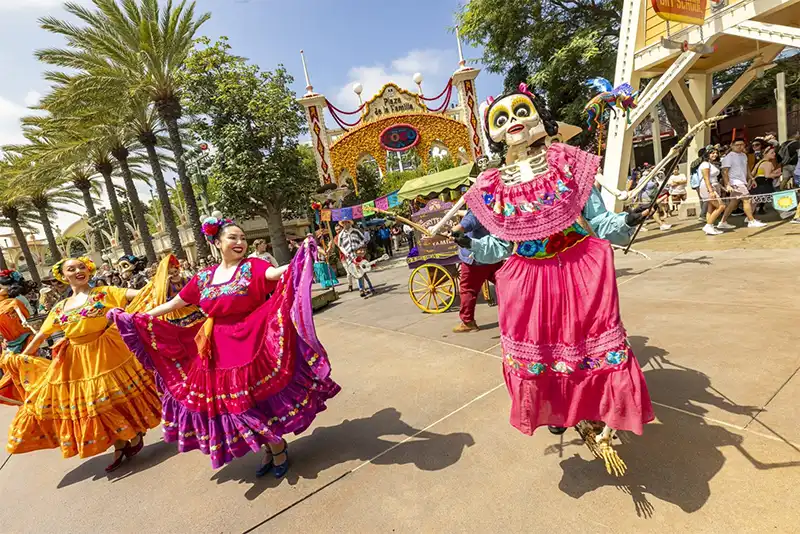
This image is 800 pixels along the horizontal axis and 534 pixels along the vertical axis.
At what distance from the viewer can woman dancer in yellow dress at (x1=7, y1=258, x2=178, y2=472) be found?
3.29 metres

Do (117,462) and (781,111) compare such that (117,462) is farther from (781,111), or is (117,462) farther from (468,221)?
(781,111)

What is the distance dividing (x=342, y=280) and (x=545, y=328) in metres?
11.4

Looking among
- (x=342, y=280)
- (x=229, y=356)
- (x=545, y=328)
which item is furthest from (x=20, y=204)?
(x=545, y=328)

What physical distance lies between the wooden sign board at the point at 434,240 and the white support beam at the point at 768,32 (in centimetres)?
559

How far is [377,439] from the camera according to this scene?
10.2 ft

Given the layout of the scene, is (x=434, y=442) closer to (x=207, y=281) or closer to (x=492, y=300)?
(x=207, y=281)

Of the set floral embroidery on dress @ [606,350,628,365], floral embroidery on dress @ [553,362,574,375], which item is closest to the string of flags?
floral embroidery on dress @ [553,362,574,375]

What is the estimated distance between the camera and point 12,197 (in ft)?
59.7

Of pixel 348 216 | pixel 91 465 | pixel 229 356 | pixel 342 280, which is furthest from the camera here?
pixel 342 280

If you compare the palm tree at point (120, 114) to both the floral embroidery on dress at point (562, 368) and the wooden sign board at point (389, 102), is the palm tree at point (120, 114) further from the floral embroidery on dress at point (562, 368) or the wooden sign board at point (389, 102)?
the floral embroidery on dress at point (562, 368)

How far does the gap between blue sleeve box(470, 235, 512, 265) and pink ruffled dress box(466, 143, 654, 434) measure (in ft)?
0.53

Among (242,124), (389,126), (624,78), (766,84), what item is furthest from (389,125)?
(766,84)

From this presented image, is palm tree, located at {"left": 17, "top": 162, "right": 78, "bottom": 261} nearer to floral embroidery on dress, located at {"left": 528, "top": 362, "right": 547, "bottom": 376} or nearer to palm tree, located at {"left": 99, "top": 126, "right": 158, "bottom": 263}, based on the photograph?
A: palm tree, located at {"left": 99, "top": 126, "right": 158, "bottom": 263}

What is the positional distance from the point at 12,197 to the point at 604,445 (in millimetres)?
23989
